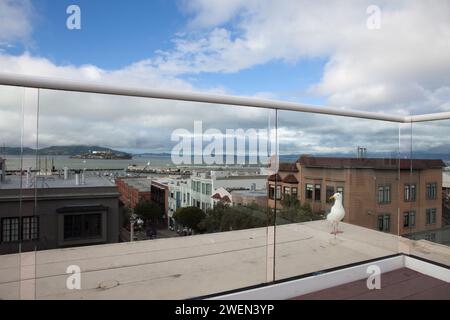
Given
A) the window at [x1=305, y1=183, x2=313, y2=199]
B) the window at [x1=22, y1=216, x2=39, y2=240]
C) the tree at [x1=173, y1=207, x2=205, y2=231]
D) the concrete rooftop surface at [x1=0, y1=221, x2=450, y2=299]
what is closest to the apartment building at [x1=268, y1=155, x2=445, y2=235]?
the window at [x1=305, y1=183, x2=313, y2=199]

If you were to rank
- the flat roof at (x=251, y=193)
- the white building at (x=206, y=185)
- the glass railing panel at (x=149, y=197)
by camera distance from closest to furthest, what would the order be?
1. the glass railing panel at (x=149, y=197)
2. the white building at (x=206, y=185)
3. the flat roof at (x=251, y=193)

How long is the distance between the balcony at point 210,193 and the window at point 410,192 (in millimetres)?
11

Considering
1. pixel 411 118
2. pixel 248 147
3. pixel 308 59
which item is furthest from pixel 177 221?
pixel 308 59

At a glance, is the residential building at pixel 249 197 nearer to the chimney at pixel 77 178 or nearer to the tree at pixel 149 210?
the tree at pixel 149 210

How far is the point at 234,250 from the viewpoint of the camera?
6.43ft

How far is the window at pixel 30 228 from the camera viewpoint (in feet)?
4.51

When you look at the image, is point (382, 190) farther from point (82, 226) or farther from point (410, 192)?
point (82, 226)

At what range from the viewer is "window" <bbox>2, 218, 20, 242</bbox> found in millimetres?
1347

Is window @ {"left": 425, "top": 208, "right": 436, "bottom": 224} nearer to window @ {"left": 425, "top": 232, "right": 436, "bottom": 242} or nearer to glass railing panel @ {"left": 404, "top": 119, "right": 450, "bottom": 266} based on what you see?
glass railing panel @ {"left": 404, "top": 119, "right": 450, "bottom": 266}

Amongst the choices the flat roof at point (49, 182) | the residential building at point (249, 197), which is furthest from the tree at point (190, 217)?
the flat roof at point (49, 182)

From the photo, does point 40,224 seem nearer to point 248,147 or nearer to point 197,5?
point 248,147

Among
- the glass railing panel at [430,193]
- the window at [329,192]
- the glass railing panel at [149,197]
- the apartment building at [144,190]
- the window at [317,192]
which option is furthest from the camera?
the glass railing panel at [430,193]

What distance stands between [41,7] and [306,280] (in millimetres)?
7330

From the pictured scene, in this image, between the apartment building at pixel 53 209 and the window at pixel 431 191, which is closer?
the apartment building at pixel 53 209
